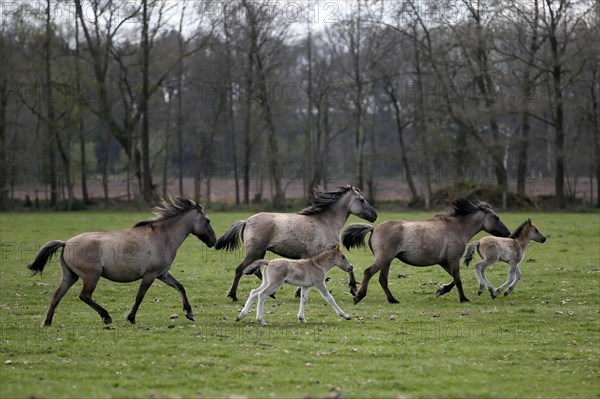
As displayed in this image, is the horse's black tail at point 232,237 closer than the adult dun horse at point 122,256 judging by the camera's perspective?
No

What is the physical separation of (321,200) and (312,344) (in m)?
6.85

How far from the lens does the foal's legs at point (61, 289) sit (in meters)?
14.0

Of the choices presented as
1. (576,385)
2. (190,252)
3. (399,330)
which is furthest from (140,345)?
(190,252)

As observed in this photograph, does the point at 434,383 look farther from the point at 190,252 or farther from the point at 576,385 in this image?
the point at 190,252

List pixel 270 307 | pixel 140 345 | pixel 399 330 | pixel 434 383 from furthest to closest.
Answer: pixel 270 307 < pixel 399 330 < pixel 140 345 < pixel 434 383

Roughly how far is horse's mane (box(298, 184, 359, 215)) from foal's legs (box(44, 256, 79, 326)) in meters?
5.96

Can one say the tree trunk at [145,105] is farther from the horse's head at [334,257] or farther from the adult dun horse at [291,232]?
the horse's head at [334,257]

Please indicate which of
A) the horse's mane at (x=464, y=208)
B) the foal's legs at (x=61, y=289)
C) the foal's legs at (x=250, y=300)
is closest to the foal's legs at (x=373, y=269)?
the horse's mane at (x=464, y=208)

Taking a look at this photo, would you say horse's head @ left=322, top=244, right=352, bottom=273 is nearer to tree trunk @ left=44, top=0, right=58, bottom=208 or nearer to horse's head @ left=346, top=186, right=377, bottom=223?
horse's head @ left=346, top=186, right=377, bottom=223

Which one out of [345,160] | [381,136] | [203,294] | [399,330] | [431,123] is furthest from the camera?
[381,136]

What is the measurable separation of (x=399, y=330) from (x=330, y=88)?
44052 millimetres

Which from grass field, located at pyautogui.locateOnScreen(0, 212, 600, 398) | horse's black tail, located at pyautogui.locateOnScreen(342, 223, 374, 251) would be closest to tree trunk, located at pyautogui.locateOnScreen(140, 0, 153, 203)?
grass field, located at pyautogui.locateOnScreen(0, 212, 600, 398)

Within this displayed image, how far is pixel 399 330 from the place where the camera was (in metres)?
13.6

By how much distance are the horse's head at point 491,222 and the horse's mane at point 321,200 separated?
120 inches
